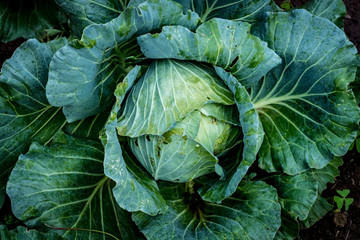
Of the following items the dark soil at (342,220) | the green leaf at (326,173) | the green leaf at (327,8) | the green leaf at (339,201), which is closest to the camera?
the green leaf at (327,8)

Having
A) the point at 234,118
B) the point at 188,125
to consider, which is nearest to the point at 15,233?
the point at 188,125

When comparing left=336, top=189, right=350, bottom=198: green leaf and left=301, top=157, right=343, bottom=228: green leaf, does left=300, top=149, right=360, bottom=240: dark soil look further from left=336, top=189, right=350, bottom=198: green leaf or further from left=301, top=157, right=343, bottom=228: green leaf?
left=301, top=157, right=343, bottom=228: green leaf

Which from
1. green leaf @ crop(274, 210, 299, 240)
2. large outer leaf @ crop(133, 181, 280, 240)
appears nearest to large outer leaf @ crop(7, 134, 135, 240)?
large outer leaf @ crop(133, 181, 280, 240)

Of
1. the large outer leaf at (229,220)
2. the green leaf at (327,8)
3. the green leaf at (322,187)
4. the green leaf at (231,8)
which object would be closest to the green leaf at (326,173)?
the green leaf at (322,187)

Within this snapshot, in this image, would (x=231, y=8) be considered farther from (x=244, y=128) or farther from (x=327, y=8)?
(x=244, y=128)

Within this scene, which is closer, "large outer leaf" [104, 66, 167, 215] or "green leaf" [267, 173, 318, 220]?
"large outer leaf" [104, 66, 167, 215]

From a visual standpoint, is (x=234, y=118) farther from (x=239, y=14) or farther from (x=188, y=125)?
(x=239, y=14)

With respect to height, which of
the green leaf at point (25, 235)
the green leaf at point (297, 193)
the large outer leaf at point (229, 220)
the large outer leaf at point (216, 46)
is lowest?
the green leaf at point (25, 235)

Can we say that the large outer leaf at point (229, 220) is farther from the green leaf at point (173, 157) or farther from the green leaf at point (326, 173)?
the green leaf at point (326, 173)
